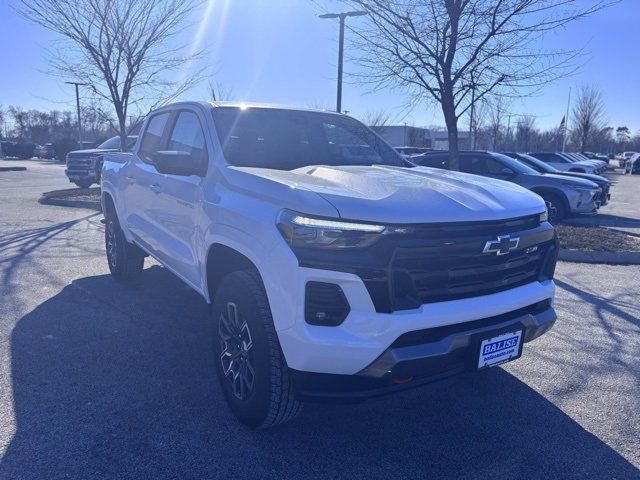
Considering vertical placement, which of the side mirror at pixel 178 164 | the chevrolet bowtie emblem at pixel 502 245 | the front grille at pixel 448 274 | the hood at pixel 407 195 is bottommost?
the front grille at pixel 448 274

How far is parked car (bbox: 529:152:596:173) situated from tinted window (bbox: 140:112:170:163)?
2122 centimetres

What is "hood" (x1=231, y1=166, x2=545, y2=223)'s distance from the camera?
2.56 m

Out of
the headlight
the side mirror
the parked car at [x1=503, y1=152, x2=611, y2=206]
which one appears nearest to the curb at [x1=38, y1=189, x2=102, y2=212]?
the side mirror

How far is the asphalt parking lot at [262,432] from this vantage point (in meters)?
2.71

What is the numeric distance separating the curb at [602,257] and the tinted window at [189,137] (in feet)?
19.1

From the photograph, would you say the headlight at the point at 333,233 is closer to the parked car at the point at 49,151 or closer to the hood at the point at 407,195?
the hood at the point at 407,195

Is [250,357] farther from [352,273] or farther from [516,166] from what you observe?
[516,166]

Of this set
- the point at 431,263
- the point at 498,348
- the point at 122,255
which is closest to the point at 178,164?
the point at 431,263

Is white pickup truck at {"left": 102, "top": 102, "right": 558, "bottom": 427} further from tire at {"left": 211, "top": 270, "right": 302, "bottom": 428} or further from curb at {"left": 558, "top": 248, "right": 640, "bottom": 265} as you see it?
curb at {"left": 558, "top": 248, "right": 640, "bottom": 265}

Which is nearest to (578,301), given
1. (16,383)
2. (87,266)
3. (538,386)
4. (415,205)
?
(538,386)

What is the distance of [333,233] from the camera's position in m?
2.48

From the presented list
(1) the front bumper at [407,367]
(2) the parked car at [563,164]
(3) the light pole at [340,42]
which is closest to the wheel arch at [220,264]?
(1) the front bumper at [407,367]

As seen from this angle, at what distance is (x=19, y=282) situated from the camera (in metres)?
5.89

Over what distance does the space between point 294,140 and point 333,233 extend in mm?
1795
